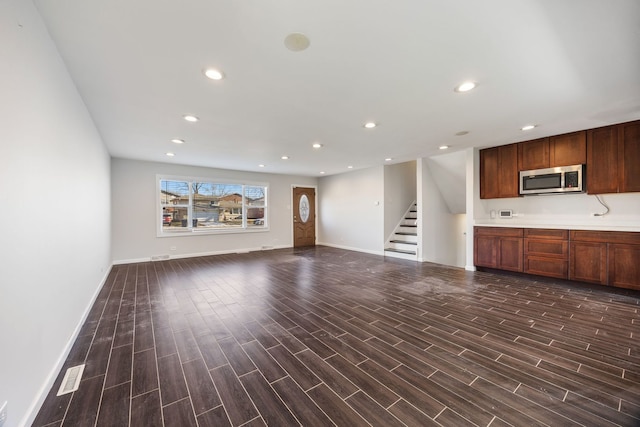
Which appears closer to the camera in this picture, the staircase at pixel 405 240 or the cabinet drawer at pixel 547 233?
the cabinet drawer at pixel 547 233

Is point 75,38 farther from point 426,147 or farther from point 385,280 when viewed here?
point 426,147

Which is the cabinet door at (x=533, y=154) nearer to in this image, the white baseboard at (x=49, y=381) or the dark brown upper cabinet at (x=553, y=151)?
the dark brown upper cabinet at (x=553, y=151)

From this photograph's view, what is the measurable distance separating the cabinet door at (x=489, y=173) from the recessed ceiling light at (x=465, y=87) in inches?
121

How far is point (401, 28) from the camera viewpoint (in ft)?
5.54

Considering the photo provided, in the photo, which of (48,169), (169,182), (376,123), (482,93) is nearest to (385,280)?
(376,123)

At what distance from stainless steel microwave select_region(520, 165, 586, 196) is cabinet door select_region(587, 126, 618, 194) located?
0.12 metres

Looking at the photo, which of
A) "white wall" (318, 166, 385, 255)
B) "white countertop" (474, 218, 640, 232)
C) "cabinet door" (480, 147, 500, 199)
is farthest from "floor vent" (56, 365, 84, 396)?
"cabinet door" (480, 147, 500, 199)

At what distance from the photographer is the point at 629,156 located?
3.57 m

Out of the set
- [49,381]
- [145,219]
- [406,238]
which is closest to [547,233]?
[406,238]

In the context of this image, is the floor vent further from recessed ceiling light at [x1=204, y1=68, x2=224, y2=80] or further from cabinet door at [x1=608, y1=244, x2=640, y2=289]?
cabinet door at [x1=608, y1=244, x2=640, y2=289]

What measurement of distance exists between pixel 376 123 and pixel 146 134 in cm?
369

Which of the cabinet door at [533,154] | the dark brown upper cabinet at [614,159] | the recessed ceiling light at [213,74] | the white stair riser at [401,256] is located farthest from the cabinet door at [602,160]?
the recessed ceiling light at [213,74]

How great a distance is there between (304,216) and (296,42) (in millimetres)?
7282

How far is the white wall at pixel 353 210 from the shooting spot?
7020 millimetres
